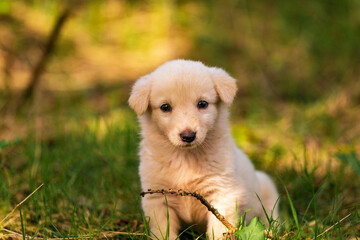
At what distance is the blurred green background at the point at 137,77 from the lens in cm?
386

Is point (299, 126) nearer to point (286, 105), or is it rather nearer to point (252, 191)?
point (286, 105)

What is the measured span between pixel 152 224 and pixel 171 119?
0.71 m

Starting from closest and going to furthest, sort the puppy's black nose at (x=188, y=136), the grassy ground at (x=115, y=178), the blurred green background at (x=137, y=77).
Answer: the puppy's black nose at (x=188, y=136), the grassy ground at (x=115, y=178), the blurred green background at (x=137, y=77)

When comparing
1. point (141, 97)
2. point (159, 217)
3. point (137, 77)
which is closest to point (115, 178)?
point (159, 217)

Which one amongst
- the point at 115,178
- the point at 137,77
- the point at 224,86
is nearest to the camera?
the point at 224,86

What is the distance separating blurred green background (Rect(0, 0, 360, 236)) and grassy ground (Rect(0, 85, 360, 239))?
21 millimetres

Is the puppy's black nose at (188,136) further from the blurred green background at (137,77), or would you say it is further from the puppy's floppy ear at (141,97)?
the blurred green background at (137,77)

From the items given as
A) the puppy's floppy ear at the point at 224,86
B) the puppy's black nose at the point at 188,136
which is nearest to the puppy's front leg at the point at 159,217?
the puppy's black nose at the point at 188,136

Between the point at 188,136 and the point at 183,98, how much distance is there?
0.27 metres

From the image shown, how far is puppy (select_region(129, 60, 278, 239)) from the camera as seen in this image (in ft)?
8.85

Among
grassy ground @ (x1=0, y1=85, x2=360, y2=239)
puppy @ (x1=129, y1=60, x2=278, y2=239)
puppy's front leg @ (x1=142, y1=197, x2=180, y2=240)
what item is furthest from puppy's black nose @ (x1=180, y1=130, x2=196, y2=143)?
grassy ground @ (x1=0, y1=85, x2=360, y2=239)

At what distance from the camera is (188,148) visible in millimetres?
2842

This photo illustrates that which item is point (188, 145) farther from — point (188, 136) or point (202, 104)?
point (202, 104)

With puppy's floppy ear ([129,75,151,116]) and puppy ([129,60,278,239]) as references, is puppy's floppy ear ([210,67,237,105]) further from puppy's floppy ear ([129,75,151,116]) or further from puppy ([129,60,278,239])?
puppy's floppy ear ([129,75,151,116])
